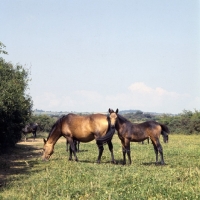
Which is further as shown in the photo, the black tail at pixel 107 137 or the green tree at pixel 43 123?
the green tree at pixel 43 123

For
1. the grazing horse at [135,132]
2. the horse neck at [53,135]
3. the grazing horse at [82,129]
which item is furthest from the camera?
the horse neck at [53,135]

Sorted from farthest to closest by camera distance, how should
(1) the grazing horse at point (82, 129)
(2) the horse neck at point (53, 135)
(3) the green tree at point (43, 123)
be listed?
(3) the green tree at point (43, 123) < (2) the horse neck at point (53, 135) < (1) the grazing horse at point (82, 129)

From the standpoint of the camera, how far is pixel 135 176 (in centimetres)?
890

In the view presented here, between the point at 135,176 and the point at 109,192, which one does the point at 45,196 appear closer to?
the point at 109,192

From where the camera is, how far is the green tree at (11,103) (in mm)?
17516

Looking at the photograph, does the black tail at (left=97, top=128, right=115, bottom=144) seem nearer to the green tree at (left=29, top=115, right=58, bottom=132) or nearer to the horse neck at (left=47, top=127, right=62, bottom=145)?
the horse neck at (left=47, top=127, right=62, bottom=145)

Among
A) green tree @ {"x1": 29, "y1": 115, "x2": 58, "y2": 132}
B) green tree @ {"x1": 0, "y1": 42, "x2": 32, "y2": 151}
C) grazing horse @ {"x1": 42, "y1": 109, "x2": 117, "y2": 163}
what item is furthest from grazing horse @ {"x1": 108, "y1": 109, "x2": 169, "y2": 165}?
green tree @ {"x1": 29, "y1": 115, "x2": 58, "y2": 132}

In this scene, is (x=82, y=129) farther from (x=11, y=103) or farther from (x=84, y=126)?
(x=11, y=103)

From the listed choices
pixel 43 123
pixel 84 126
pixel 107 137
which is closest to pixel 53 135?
pixel 84 126

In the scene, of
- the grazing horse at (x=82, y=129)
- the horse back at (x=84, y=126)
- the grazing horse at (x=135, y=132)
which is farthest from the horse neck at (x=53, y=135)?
the grazing horse at (x=135, y=132)

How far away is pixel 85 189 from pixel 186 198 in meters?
2.60

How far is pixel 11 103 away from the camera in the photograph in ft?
58.6

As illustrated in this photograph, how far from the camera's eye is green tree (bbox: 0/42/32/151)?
17.5 m

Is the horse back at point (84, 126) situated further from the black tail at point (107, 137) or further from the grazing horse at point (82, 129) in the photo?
the black tail at point (107, 137)
